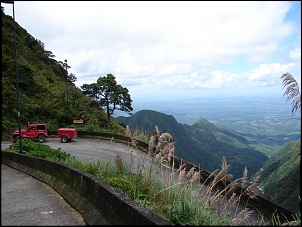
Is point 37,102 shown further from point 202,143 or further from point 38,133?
point 202,143

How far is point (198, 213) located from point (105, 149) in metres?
16.1

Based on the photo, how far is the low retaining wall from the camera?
336 cm

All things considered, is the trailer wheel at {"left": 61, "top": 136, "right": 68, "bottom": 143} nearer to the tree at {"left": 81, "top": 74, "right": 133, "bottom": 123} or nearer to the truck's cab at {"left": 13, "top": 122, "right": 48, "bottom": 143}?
the truck's cab at {"left": 13, "top": 122, "right": 48, "bottom": 143}

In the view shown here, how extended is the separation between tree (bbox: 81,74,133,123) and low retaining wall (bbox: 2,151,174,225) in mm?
20783

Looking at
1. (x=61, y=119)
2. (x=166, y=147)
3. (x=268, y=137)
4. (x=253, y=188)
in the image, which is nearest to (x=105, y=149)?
(x=61, y=119)

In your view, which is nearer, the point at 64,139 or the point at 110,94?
the point at 64,139

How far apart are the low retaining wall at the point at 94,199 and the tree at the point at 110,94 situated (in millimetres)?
20783

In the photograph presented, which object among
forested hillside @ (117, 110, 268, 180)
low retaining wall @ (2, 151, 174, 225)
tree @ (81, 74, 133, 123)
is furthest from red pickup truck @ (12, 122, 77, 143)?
forested hillside @ (117, 110, 268, 180)

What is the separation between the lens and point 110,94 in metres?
28.7

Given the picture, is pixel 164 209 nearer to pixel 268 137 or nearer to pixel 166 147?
pixel 166 147

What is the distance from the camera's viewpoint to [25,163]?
9797 millimetres

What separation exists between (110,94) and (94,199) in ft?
80.3

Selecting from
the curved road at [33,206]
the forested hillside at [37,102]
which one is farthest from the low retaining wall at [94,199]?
the forested hillside at [37,102]

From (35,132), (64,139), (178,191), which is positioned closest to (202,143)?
(64,139)
